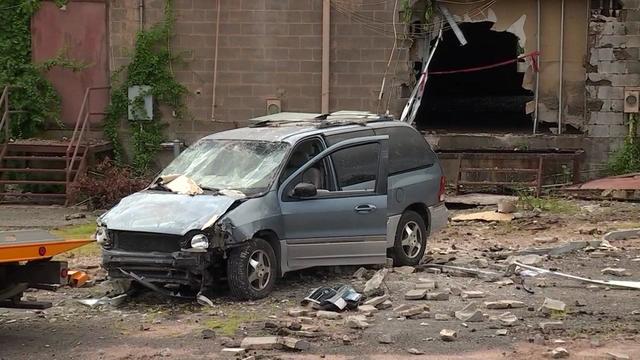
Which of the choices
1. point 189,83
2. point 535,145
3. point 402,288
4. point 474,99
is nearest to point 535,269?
point 402,288

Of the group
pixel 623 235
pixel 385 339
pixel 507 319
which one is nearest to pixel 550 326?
pixel 507 319

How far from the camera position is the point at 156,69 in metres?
18.5

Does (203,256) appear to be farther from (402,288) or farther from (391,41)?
(391,41)

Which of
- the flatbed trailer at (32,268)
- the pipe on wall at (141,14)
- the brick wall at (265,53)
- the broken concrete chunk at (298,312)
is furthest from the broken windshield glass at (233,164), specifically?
the pipe on wall at (141,14)

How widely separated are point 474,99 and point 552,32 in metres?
10.4

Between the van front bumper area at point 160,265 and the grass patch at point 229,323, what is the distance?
502 mm

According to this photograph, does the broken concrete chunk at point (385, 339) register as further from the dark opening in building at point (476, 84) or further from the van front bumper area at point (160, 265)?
the dark opening in building at point (476, 84)

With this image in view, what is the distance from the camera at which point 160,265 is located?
8.08m

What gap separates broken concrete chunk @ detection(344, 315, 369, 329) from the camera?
24.6 ft

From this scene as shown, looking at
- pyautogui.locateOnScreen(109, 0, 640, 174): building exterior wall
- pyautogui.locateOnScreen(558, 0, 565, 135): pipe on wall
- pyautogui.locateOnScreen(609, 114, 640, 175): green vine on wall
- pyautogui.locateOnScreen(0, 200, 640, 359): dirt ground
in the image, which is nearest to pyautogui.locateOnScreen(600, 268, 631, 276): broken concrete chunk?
pyautogui.locateOnScreen(0, 200, 640, 359): dirt ground

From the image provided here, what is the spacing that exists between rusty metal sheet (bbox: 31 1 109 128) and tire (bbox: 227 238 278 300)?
1128 centimetres

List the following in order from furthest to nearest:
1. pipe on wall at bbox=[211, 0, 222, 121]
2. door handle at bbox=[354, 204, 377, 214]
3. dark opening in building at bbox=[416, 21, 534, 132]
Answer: dark opening in building at bbox=[416, 21, 534, 132] → pipe on wall at bbox=[211, 0, 222, 121] → door handle at bbox=[354, 204, 377, 214]

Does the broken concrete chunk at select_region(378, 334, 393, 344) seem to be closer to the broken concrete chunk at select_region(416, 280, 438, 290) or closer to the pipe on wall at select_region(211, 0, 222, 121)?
the broken concrete chunk at select_region(416, 280, 438, 290)

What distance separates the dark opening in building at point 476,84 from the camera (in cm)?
2475
